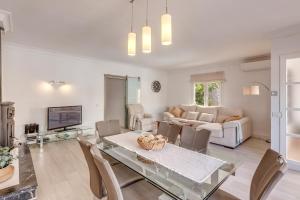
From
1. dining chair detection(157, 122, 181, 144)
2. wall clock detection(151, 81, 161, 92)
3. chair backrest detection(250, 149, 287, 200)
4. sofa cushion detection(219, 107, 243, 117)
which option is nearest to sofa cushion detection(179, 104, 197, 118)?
sofa cushion detection(219, 107, 243, 117)

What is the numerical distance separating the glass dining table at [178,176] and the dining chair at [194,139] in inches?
6.6

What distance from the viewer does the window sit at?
19.6ft

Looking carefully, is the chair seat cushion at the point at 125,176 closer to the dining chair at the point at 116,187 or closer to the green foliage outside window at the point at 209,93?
the dining chair at the point at 116,187

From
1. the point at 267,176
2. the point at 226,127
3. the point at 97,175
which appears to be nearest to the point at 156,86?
the point at 226,127

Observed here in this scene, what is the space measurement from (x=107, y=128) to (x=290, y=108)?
338 cm

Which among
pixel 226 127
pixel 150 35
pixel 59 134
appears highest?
pixel 150 35

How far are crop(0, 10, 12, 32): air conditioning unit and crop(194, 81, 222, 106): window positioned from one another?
581 centimetres

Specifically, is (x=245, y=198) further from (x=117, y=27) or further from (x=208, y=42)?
(x=117, y=27)

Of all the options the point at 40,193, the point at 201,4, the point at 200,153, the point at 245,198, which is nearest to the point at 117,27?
the point at 201,4

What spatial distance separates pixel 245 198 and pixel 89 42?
13.2ft

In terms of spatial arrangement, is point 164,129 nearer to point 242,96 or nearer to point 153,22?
point 153,22

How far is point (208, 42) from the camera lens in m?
3.63

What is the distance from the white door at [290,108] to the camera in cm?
291

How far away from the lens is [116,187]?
3.79 feet
